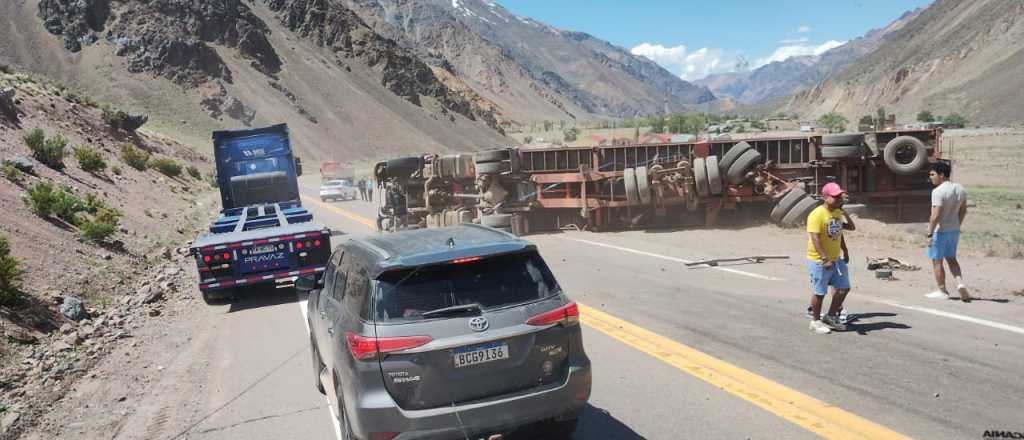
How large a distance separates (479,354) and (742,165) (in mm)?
14179

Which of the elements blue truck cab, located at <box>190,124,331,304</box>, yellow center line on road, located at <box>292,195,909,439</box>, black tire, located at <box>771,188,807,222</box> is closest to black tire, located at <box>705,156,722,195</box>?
black tire, located at <box>771,188,807,222</box>

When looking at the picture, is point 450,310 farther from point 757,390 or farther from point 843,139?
point 843,139

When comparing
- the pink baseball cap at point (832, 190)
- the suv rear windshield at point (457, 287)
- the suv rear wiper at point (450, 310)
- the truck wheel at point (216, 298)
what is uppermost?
the pink baseball cap at point (832, 190)

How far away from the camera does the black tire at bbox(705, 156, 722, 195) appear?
17.5 metres

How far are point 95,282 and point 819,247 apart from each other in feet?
39.7

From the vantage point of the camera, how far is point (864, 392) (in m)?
6.11

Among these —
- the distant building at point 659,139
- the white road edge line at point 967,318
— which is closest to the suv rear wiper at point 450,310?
the white road edge line at point 967,318

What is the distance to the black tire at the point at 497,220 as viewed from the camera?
18.7m

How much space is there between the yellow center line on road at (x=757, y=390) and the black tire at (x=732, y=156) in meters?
9.97

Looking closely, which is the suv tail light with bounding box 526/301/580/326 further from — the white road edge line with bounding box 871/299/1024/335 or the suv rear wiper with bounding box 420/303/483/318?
the white road edge line with bounding box 871/299/1024/335

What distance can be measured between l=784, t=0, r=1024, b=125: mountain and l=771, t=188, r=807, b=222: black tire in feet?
226

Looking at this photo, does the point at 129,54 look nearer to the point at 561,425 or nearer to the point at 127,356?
the point at 127,356

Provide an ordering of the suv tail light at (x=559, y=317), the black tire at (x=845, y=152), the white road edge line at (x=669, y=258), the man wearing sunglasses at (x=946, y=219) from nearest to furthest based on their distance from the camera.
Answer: the suv tail light at (x=559, y=317) → the man wearing sunglasses at (x=946, y=219) → the white road edge line at (x=669, y=258) → the black tire at (x=845, y=152)

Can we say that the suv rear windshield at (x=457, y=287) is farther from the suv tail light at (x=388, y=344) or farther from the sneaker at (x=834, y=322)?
the sneaker at (x=834, y=322)
